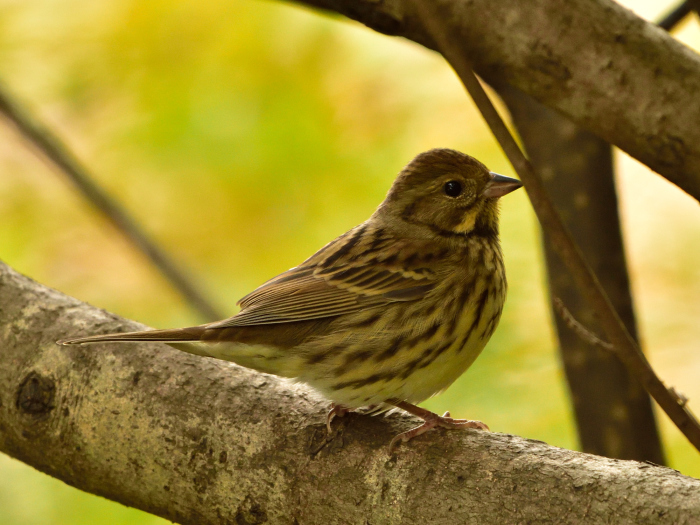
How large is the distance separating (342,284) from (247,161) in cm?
150

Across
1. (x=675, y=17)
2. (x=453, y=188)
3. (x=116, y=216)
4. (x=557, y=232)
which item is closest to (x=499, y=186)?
(x=453, y=188)

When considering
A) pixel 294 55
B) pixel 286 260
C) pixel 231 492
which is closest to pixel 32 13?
pixel 294 55

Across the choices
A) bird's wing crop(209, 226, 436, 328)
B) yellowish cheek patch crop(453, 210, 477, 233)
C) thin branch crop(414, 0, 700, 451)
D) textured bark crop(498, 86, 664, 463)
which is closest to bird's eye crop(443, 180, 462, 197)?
yellowish cheek patch crop(453, 210, 477, 233)

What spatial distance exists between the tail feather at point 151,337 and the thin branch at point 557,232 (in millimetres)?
1394

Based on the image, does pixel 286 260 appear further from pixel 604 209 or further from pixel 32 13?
pixel 32 13

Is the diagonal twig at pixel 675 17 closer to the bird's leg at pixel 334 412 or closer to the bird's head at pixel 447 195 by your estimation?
the bird's head at pixel 447 195

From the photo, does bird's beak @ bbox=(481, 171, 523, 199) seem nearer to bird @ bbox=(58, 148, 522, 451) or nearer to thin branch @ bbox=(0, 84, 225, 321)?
bird @ bbox=(58, 148, 522, 451)

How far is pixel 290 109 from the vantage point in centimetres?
466

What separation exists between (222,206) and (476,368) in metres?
1.78

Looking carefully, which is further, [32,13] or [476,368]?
[32,13]

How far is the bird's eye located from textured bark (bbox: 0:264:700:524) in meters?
1.12

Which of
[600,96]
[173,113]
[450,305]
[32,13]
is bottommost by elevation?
[450,305]

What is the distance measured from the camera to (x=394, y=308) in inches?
131

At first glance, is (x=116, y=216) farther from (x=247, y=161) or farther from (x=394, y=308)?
(x=394, y=308)
